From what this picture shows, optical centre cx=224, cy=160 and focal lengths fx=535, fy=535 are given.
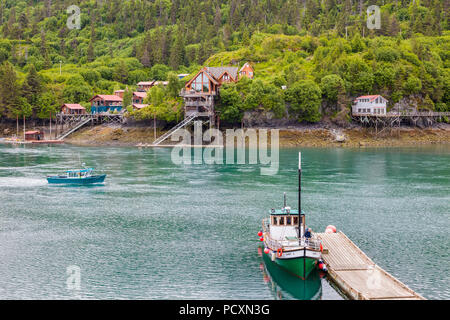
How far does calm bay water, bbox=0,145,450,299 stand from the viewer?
→ 126 ft

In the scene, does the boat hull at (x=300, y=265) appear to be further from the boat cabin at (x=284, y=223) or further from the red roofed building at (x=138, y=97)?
the red roofed building at (x=138, y=97)

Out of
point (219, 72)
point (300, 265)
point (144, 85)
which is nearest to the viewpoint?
point (300, 265)

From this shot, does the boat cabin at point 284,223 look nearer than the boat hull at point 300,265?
No

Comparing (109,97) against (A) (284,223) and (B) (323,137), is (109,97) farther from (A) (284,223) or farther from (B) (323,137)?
(A) (284,223)

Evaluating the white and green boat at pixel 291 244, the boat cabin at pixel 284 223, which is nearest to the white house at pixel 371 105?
the white and green boat at pixel 291 244

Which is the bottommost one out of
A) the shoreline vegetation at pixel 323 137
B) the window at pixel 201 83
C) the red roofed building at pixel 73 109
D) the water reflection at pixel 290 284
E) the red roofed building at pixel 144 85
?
the water reflection at pixel 290 284

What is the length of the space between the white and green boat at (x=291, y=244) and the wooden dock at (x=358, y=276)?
1.88 m

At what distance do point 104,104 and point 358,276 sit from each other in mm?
144587

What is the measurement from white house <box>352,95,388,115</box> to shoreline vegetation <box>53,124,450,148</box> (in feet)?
16.7

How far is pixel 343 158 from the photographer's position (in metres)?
110

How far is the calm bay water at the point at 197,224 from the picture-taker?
126 feet

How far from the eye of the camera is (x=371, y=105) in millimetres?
147125

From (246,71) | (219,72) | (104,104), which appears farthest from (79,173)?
(104,104)

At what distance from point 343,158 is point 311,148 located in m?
22.3
